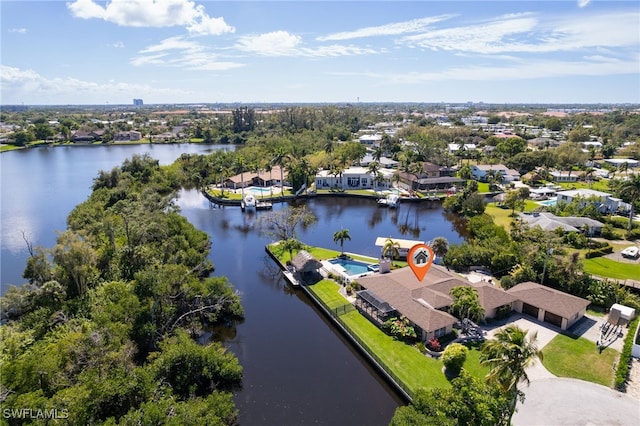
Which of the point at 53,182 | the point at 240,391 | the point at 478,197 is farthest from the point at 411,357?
the point at 53,182

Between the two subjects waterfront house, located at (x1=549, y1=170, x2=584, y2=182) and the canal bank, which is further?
waterfront house, located at (x1=549, y1=170, x2=584, y2=182)

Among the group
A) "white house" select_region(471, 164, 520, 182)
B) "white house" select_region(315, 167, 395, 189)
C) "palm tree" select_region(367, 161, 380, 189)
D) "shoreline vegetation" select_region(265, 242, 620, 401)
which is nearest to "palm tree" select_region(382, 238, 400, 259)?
"shoreline vegetation" select_region(265, 242, 620, 401)

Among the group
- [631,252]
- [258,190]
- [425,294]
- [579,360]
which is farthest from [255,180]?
[579,360]

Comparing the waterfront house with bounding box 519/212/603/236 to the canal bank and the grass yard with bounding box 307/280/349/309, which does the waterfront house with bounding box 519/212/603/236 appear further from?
the canal bank

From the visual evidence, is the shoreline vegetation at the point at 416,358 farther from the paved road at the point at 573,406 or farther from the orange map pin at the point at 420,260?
the orange map pin at the point at 420,260

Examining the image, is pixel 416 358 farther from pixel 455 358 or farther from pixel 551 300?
pixel 551 300
